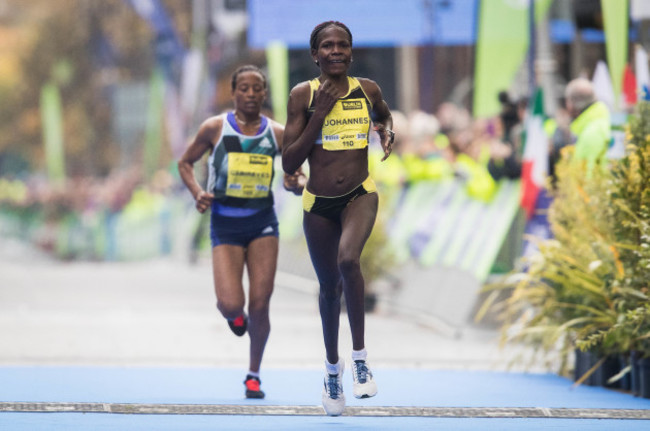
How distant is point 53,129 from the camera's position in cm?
5797

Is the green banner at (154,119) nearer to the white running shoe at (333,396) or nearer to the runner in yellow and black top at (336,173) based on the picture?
the runner in yellow and black top at (336,173)

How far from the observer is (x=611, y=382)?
991 centimetres

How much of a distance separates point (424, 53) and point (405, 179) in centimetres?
1833

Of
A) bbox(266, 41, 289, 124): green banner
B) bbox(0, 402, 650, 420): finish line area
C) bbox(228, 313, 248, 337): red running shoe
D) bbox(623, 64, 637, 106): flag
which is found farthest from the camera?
bbox(266, 41, 289, 124): green banner

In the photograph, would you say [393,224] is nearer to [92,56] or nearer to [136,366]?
[136,366]

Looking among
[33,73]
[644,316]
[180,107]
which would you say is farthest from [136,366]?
[33,73]

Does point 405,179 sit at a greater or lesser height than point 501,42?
lesser

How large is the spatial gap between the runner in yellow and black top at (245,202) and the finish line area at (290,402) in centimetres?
63

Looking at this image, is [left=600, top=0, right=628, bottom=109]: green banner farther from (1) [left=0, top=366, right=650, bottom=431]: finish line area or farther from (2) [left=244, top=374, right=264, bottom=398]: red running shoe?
(2) [left=244, top=374, right=264, bottom=398]: red running shoe

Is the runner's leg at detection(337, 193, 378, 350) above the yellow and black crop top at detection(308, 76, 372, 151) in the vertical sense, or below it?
below

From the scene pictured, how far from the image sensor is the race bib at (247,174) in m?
9.20

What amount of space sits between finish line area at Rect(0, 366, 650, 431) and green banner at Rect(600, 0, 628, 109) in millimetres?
3183

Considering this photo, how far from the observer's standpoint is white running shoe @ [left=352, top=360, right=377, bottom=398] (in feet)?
24.6

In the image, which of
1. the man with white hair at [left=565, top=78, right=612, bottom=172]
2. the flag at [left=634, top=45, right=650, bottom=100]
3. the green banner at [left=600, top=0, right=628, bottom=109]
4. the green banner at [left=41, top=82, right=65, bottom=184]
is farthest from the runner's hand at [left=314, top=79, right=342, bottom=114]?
the green banner at [left=41, top=82, right=65, bottom=184]
